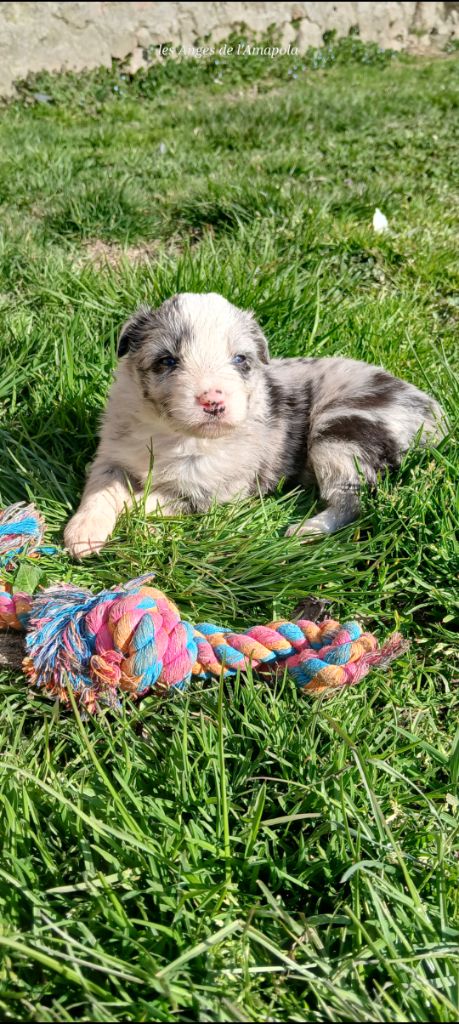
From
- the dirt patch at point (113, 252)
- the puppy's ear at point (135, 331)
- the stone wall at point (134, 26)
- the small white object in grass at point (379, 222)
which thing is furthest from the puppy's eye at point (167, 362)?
the stone wall at point (134, 26)

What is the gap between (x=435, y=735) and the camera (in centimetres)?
225

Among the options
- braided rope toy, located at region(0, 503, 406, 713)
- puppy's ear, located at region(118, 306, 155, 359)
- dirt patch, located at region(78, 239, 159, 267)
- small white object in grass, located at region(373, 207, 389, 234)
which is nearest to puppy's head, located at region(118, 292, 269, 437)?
puppy's ear, located at region(118, 306, 155, 359)

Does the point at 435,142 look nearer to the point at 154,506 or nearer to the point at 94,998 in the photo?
the point at 154,506

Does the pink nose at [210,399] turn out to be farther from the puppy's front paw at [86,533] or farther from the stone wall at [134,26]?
the stone wall at [134,26]

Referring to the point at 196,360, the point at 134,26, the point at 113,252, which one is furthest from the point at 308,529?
the point at 134,26

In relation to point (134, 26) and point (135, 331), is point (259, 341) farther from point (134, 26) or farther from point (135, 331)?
point (134, 26)

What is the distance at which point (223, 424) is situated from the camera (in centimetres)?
278

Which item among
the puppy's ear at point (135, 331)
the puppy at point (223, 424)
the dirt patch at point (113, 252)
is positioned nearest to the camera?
the puppy at point (223, 424)

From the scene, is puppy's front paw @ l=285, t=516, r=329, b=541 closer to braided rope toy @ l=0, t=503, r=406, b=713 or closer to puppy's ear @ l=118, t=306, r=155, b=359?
braided rope toy @ l=0, t=503, r=406, b=713

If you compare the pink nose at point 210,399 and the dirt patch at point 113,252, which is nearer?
the pink nose at point 210,399

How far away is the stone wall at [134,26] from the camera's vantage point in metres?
8.55

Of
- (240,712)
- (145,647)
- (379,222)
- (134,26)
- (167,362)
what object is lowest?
(240,712)

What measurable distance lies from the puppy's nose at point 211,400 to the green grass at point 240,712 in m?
0.48

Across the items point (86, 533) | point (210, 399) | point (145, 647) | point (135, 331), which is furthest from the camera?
point (135, 331)
